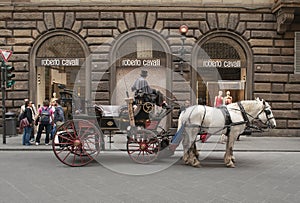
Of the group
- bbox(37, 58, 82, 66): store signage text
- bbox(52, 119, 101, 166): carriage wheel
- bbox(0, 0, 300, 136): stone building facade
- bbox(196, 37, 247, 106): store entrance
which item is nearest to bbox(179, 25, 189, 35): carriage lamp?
bbox(0, 0, 300, 136): stone building facade

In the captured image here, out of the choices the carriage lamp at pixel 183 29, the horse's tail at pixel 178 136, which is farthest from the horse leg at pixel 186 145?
the carriage lamp at pixel 183 29

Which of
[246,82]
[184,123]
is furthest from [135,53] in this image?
[184,123]

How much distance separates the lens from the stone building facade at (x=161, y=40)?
14.9 m

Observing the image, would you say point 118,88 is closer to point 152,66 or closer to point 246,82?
point 152,66

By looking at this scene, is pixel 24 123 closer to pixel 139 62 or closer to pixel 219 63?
pixel 139 62

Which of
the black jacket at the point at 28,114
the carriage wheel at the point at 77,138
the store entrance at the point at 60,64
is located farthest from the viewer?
the store entrance at the point at 60,64

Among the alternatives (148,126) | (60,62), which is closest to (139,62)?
(60,62)

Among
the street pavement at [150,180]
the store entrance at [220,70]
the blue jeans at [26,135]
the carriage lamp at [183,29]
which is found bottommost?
the street pavement at [150,180]

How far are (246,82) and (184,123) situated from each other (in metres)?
7.80

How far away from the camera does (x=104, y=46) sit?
15023 millimetres

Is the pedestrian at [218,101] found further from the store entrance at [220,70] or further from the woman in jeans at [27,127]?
the woman in jeans at [27,127]

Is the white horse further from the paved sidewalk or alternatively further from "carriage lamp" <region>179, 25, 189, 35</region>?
"carriage lamp" <region>179, 25, 189, 35</region>

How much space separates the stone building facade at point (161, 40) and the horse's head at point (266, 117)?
645 cm

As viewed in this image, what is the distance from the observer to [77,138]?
320 inches
